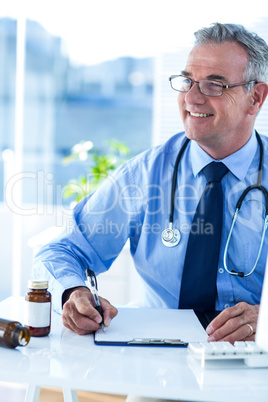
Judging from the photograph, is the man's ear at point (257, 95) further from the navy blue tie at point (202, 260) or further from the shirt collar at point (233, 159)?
the navy blue tie at point (202, 260)

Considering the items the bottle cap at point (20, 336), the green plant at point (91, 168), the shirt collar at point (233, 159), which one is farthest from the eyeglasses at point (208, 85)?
the green plant at point (91, 168)

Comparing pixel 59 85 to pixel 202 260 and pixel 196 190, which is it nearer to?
pixel 196 190

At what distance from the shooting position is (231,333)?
114 cm

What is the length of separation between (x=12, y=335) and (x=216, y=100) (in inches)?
39.9

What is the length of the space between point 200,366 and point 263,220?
2.38ft

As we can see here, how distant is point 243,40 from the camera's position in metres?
1.64

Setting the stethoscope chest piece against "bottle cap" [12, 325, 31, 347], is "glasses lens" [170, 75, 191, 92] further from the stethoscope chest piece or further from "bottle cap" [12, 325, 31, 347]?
"bottle cap" [12, 325, 31, 347]

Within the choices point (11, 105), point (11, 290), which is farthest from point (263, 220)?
point (11, 105)

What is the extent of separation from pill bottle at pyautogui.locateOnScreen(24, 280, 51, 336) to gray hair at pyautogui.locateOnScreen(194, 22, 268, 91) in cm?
100

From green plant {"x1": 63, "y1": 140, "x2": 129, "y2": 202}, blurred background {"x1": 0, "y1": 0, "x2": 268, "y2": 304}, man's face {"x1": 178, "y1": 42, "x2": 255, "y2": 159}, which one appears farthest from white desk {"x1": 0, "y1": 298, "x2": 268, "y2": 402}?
green plant {"x1": 63, "y1": 140, "x2": 129, "y2": 202}

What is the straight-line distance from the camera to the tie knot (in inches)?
63.6

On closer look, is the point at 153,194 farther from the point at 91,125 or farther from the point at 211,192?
the point at 91,125

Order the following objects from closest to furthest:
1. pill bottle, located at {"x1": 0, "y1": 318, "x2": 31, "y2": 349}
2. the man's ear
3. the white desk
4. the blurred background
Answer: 1. the white desk
2. pill bottle, located at {"x1": 0, "y1": 318, "x2": 31, "y2": 349}
3. the man's ear
4. the blurred background

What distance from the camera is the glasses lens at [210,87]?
5.35 feet
